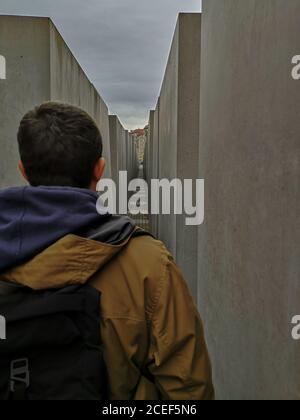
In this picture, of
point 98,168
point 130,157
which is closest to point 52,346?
point 98,168

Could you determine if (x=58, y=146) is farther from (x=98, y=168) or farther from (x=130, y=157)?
(x=130, y=157)

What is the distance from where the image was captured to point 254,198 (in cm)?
208

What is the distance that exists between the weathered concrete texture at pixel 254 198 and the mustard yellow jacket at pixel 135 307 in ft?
1.74

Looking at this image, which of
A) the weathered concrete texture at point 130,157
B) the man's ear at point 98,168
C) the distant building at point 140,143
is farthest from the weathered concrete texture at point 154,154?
the distant building at point 140,143

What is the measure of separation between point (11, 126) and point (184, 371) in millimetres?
3417

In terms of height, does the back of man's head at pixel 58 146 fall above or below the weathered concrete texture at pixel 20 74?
below

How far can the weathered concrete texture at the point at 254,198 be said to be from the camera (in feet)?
5.47

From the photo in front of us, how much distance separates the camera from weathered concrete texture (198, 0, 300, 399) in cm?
167

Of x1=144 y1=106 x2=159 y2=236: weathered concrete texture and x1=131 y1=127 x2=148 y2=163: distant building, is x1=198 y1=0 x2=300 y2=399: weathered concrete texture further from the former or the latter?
x1=131 y1=127 x2=148 y2=163: distant building

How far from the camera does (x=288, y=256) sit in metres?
1.68

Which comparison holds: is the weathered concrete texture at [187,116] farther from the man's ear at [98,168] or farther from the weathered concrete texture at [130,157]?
the weathered concrete texture at [130,157]

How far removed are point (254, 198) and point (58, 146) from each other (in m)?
1.09

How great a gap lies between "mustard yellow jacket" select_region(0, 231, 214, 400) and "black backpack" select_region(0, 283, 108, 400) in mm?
41

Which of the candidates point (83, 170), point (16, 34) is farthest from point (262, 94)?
point (16, 34)
